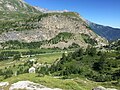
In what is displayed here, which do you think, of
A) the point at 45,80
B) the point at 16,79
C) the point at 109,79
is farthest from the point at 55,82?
the point at 109,79

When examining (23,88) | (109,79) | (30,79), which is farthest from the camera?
(109,79)

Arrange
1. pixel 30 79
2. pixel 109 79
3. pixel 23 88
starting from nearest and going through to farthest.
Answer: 1. pixel 23 88
2. pixel 30 79
3. pixel 109 79

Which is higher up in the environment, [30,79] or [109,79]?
[30,79]

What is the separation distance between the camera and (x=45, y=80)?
99125 millimetres

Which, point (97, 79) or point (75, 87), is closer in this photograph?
point (75, 87)

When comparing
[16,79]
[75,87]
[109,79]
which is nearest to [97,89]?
[75,87]

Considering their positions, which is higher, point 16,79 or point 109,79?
point 16,79

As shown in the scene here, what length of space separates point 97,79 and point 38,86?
9698cm

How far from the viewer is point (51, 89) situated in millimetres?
91688

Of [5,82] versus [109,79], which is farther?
[109,79]

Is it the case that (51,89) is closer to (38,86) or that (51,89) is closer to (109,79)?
(38,86)

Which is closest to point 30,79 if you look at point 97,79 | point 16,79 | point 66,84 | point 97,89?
point 16,79

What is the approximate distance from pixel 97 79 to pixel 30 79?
93.5m

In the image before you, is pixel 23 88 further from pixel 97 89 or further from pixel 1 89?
pixel 97 89
